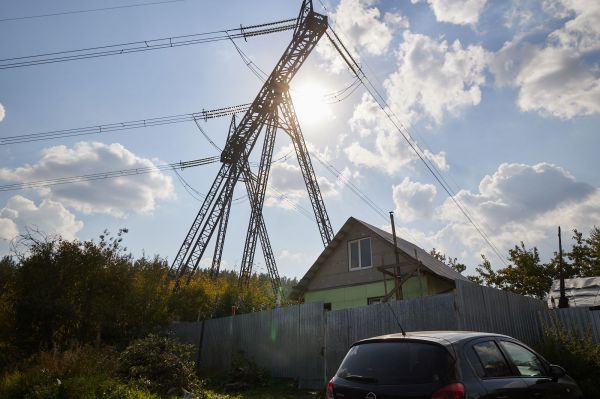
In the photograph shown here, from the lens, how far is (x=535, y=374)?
17.7 feet

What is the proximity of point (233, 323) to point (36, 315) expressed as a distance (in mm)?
6769

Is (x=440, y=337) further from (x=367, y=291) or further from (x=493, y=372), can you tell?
(x=367, y=291)

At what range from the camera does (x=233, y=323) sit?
54.1 ft

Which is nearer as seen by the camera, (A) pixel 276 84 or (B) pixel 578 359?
(B) pixel 578 359

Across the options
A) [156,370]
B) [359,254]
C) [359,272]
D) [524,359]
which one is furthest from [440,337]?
[359,254]

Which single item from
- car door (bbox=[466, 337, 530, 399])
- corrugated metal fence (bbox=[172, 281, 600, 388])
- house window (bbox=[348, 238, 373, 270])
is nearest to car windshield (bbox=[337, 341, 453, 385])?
car door (bbox=[466, 337, 530, 399])

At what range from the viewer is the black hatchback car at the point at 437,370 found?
4.04 metres

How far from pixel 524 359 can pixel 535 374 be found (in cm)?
22

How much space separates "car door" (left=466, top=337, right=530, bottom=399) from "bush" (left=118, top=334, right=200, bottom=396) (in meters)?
8.49

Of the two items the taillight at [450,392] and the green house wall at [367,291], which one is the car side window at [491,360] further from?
the green house wall at [367,291]

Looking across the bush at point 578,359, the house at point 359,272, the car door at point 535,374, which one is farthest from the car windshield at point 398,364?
the house at point 359,272

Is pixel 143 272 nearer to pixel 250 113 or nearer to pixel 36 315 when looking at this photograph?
pixel 36 315

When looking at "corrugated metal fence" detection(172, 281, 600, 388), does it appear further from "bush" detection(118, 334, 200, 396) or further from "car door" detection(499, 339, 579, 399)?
"car door" detection(499, 339, 579, 399)

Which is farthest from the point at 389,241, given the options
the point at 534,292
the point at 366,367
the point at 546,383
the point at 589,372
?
the point at 534,292
